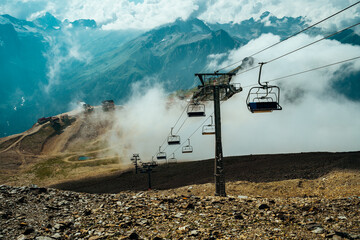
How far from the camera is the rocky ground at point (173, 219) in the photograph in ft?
32.9

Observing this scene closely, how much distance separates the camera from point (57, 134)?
Answer: 161 meters

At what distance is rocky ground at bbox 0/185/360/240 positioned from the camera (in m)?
10.0

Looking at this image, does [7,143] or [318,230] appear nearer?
[318,230]

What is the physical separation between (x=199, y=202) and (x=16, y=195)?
1208 cm

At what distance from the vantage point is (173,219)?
11.9 meters

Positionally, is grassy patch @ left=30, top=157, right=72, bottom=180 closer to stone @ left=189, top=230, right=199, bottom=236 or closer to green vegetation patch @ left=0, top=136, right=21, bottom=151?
green vegetation patch @ left=0, top=136, right=21, bottom=151

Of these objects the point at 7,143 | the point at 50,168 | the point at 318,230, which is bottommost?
the point at 50,168

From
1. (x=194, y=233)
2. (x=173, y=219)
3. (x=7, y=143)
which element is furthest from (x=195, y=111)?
(x=7, y=143)

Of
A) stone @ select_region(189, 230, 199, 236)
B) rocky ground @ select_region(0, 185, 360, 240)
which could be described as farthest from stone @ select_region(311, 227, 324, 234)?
stone @ select_region(189, 230, 199, 236)

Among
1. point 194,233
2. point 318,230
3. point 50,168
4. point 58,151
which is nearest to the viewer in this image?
point 318,230

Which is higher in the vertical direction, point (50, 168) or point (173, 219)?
point (173, 219)

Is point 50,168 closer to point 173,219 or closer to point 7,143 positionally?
point 7,143

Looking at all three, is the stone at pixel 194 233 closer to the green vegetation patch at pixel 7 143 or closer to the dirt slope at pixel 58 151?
the dirt slope at pixel 58 151

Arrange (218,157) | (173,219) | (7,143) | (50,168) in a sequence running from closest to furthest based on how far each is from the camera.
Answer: (173,219), (218,157), (50,168), (7,143)
